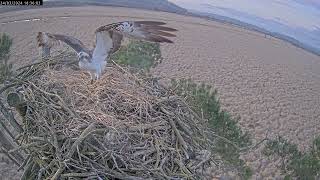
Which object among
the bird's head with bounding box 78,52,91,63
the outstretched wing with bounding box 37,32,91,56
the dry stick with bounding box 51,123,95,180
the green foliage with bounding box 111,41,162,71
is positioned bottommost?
the green foliage with bounding box 111,41,162,71

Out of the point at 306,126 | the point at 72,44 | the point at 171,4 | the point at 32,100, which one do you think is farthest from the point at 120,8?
the point at 32,100

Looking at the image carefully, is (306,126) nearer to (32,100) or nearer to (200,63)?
(200,63)

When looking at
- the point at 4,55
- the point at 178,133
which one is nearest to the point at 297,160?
the point at 178,133

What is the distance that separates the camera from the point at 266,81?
10617 mm

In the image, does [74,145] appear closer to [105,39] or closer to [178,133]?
[178,133]

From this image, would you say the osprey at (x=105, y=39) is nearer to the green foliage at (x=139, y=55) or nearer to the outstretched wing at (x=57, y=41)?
the outstretched wing at (x=57, y=41)

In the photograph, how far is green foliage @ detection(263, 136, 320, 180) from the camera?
3660 mm

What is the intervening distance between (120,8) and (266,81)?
12.3 ft

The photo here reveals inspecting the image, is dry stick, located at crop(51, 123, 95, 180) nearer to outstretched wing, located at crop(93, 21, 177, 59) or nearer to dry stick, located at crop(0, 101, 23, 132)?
dry stick, located at crop(0, 101, 23, 132)

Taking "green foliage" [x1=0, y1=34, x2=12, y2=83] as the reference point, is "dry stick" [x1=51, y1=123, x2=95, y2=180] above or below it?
above

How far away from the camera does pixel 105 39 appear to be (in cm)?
296

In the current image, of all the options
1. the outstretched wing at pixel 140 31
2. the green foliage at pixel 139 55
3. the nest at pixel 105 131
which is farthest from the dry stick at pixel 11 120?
the green foliage at pixel 139 55

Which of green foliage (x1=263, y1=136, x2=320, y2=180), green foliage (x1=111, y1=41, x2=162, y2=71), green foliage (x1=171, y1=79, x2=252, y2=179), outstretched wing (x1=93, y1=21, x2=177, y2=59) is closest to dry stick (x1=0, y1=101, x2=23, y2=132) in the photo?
outstretched wing (x1=93, y1=21, x2=177, y2=59)

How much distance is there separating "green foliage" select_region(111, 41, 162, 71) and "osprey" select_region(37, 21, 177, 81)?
112 centimetres
